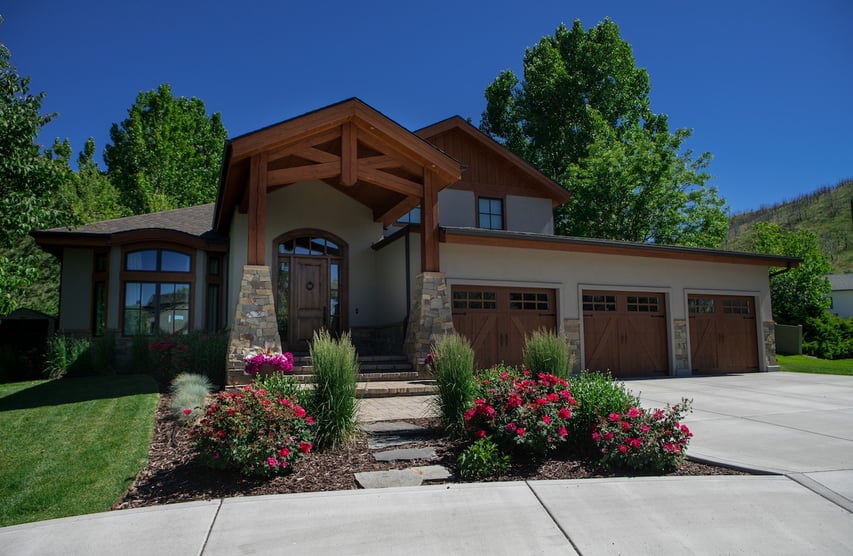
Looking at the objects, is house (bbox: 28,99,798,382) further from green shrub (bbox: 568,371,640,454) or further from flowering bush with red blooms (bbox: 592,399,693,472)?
flowering bush with red blooms (bbox: 592,399,693,472)

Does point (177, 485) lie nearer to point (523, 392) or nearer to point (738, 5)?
point (523, 392)

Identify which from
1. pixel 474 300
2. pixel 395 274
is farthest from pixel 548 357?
pixel 395 274

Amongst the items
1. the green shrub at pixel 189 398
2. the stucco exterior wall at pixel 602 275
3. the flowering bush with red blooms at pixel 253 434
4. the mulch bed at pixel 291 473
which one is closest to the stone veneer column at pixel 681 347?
the stucco exterior wall at pixel 602 275

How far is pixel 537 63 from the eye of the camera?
2714 centimetres

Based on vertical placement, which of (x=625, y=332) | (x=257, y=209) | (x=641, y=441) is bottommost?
(x=641, y=441)

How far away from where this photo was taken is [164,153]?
101 feet

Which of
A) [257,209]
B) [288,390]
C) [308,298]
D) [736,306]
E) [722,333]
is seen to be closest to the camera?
[288,390]

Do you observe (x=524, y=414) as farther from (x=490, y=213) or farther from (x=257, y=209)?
(x=490, y=213)

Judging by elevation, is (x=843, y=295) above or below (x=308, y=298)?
above

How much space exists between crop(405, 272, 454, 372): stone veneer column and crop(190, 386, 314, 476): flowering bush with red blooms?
17.9 ft

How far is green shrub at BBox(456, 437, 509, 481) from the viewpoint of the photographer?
15.3 feet

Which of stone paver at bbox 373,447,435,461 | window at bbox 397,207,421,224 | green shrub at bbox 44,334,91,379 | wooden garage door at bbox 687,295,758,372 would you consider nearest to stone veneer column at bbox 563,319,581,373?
wooden garage door at bbox 687,295,758,372

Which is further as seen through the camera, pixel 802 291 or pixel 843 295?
pixel 843 295

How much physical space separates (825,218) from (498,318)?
58152mm
